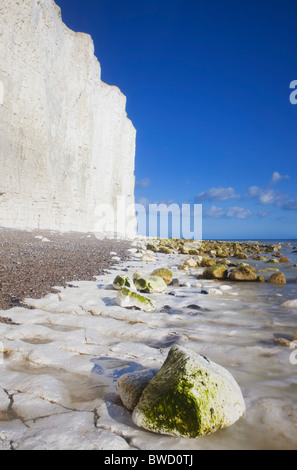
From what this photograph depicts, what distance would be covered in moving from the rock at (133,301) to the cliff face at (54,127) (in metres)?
15.5

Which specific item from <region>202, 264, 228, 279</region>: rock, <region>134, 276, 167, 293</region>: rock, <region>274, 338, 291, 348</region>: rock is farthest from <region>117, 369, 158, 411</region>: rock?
<region>202, 264, 228, 279</region>: rock

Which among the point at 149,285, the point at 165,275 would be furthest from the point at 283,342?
the point at 165,275

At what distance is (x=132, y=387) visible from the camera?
82.4 inches

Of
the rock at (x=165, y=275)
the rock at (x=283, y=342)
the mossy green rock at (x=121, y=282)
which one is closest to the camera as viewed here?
the rock at (x=283, y=342)

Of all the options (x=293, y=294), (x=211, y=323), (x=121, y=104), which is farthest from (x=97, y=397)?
(x=121, y=104)

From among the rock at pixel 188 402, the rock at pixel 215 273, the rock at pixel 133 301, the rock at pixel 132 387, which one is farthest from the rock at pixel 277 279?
the rock at pixel 132 387

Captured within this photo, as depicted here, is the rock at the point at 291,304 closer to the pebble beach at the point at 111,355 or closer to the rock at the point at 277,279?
the pebble beach at the point at 111,355

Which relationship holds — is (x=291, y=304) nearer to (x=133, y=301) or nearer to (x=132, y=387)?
(x=133, y=301)

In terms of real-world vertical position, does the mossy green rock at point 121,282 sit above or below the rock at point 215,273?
above

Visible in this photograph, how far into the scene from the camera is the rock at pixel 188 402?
1.77m

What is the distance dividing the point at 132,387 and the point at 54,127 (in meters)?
25.7

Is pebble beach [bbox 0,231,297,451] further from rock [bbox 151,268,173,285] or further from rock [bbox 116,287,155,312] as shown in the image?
rock [bbox 151,268,173,285]
